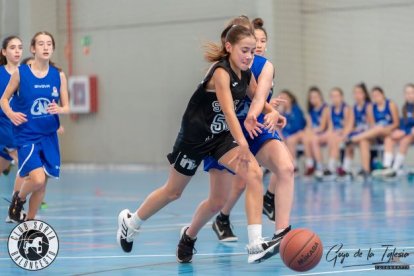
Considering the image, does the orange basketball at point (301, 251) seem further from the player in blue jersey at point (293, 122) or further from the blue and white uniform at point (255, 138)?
the player in blue jersey at point (293, 122)

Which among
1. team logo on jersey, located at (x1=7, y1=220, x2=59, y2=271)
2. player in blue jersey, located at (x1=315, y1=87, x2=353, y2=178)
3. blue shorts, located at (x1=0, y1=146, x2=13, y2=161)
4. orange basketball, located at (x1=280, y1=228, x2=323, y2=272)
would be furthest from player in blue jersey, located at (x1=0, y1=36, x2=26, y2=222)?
player in blue jersey, located at (x1=315, y1=87, x2=353, y2=178)

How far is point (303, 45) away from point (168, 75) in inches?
131

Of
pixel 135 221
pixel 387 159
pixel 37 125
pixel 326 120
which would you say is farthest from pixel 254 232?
pixel 326 120

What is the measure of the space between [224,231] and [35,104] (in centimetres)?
220

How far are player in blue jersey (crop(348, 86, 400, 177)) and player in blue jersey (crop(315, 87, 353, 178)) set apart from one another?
0.40 meters

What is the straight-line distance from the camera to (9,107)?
9000 millimetres

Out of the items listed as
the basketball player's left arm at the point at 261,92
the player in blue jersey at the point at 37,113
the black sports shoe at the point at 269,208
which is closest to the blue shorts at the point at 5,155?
the player in blue jersey at the point at 37,113

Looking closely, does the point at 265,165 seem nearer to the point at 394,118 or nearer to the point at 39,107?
the point at 39,107

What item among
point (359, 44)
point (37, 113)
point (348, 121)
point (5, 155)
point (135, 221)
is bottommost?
point (135, 221)

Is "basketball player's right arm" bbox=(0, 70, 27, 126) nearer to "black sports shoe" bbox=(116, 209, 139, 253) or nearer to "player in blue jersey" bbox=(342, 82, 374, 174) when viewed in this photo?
"black sports shoe" bbox=(116, 209, 139, 253)

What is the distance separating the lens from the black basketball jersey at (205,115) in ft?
22.5

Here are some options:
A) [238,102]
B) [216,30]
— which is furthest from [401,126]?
[238,102]

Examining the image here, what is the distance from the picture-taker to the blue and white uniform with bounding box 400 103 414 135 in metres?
16.5

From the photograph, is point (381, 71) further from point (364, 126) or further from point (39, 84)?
point (39, 84)
